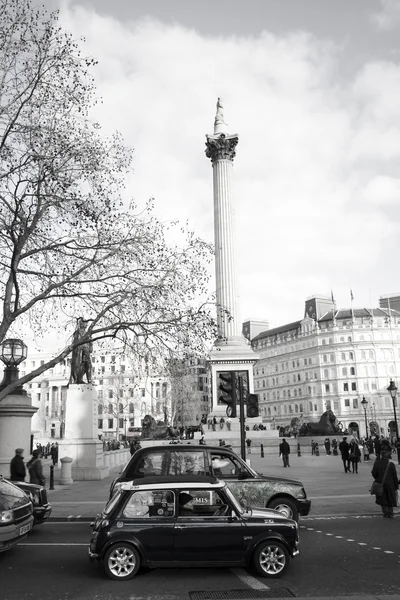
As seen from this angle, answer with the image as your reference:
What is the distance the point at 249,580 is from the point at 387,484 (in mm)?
7538

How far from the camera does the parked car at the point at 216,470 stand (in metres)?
11.3

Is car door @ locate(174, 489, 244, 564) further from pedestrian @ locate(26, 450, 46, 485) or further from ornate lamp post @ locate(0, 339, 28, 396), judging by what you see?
ornate lamp post @ locate(0, 339, 28, 396)

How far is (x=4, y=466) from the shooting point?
19750 millimetres

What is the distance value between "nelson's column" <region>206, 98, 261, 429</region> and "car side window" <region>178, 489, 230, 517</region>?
40.0 metres

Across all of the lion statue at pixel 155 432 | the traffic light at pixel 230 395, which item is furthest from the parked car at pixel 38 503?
the lion statue at pixel 155 432

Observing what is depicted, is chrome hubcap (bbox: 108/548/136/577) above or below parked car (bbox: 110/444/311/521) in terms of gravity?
below

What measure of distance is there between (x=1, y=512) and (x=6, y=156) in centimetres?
1094

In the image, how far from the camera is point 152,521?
7.97 meters

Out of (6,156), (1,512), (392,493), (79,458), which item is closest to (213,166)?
(79,458)

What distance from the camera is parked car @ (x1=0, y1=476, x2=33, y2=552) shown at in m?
9.05

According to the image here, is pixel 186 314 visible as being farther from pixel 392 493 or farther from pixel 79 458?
pixel 79 458

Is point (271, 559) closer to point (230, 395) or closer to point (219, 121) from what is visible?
point (230, 395)

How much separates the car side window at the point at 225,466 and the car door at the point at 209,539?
11.5ft

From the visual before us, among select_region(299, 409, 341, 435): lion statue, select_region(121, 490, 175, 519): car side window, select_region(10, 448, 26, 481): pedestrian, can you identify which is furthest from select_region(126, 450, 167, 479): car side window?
select_region(299, 409, 341, 435): lion statue
